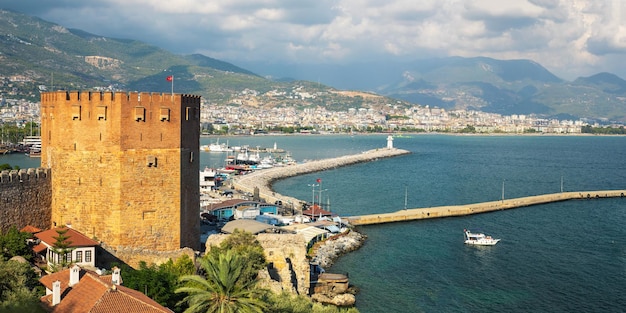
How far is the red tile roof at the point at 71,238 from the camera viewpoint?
51.7ft

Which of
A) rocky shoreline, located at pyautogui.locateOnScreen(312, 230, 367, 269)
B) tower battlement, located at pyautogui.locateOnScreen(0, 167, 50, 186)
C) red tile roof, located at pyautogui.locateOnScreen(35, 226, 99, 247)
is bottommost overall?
rocky shoreline, located at pyautogui.locateOnScreen(312, 230, 367, 269)

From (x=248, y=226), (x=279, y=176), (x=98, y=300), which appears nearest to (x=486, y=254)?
(x=248, y=226)

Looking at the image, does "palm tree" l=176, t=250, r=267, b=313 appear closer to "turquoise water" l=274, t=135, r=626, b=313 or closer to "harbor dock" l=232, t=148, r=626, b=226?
"turquoise water" l=274, t=135, r=626, b=313

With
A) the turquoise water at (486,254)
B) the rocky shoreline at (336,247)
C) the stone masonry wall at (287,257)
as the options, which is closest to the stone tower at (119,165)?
the stone masonry wall at (287,257)

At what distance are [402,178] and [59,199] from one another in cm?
6033

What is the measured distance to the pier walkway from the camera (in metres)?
42.2

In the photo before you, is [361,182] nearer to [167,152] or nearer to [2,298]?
[167,152]

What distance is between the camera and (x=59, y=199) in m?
16.9

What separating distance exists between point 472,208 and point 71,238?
3745 cm

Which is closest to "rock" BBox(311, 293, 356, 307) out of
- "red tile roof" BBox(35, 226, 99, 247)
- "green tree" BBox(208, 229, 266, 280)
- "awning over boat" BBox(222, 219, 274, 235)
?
"green tree" BBox(208, 229, 266, 280)

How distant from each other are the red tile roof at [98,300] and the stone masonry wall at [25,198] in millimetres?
4325

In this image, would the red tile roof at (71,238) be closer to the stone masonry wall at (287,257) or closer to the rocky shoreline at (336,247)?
the stone masonry wall at (287,257)

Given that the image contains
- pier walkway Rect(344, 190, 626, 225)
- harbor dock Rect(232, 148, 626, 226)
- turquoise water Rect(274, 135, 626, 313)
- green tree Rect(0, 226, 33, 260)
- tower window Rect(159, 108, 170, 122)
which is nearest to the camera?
green tree Rect(0, 226, 33, 260)

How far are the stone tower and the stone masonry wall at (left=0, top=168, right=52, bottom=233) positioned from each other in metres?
0.26
